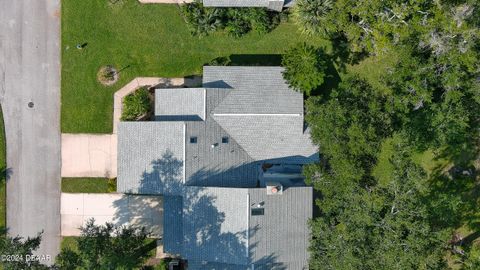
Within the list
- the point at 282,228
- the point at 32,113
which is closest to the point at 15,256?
the point at 32,113

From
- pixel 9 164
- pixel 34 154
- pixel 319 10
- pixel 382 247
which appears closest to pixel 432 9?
pixel 319 10

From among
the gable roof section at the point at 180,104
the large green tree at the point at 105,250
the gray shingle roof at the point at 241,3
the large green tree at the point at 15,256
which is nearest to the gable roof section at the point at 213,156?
the gable roof section at the point at 180,104

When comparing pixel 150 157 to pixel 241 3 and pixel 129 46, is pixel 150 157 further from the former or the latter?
pixel 241 3

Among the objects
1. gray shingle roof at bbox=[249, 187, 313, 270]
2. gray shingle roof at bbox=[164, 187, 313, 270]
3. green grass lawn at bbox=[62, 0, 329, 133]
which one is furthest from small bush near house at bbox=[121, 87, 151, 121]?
gray shingle roof at bbox=[249, 187, 313, 270]

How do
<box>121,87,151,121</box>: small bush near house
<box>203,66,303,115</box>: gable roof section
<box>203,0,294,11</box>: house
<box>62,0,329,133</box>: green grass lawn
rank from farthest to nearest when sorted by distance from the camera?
<box>62,0,329,133</box>: green grass lawn
<box>121,87,151,121</box>: small bush near house
<box>203,0,294,11</box>: house
<box>203,66,303,115</box>: gable roof section

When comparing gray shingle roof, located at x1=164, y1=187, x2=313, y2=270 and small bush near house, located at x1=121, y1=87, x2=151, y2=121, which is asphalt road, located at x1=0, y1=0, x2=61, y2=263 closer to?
small bush near house, located at x1=121, y1=87, x2=151, y2=121

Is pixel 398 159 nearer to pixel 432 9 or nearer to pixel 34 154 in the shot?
pixel 432 9
